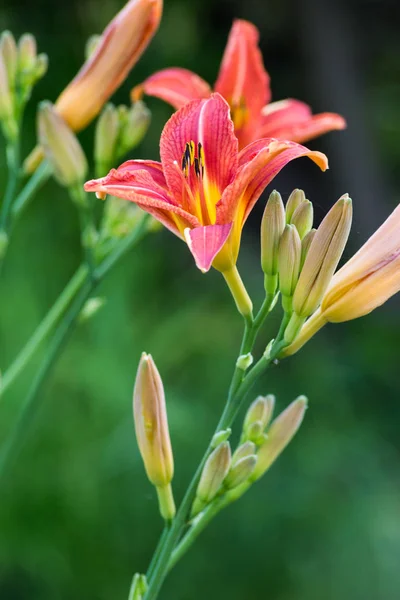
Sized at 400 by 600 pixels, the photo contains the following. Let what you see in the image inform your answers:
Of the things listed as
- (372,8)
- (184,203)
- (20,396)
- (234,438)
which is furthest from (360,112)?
(184,203)

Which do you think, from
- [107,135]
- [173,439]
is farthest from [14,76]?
[173,439]

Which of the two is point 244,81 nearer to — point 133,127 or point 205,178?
point 133,127

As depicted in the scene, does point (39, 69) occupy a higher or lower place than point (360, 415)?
higher

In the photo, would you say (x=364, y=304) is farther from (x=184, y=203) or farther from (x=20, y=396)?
(x=20, y=396)

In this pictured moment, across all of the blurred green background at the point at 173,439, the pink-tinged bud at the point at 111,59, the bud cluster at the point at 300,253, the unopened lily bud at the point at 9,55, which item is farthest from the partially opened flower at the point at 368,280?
the blurred green background at the point at 173,439

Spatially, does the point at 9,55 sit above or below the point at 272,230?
above
